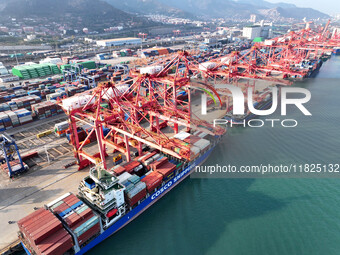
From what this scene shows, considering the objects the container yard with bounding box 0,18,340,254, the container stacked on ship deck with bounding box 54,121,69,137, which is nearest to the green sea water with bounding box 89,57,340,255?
the container yard with bounding box 0,18,340,254

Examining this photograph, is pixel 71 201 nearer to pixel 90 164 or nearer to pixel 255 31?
pixel 90 164

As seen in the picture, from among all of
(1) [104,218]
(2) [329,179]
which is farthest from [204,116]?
(1) [104,218]

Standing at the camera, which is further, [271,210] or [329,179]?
[329,179]

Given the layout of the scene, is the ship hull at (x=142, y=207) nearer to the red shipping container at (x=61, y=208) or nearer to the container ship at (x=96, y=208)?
the container ship at (x=96, y=208)

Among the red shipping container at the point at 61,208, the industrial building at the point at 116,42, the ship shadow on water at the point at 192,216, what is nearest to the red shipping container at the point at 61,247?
the red shipping container at the point at 61,208

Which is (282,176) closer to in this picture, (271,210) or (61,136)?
(271,210)

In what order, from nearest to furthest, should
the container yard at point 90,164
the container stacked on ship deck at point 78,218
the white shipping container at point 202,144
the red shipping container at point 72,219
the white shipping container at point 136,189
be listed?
the red shipping container at point 72,219 → the container stacked on ship deck at point 78,218 → the container yard at point 90,164 → the white shipping container at point 136,189 → the white shipping container at point 202,144

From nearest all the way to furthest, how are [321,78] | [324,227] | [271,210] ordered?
[324,227]
[271,210]
[321,78]

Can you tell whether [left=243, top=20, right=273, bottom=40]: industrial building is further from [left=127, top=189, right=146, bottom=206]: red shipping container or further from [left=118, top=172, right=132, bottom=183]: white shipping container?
[left=127, top=189, right=146, bottom=206]: red shipping container

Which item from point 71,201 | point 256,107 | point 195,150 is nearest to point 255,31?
point 256,107
